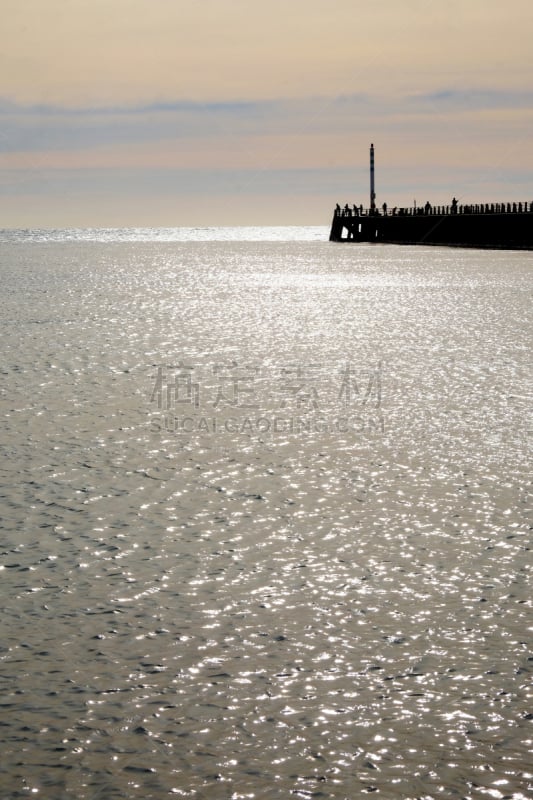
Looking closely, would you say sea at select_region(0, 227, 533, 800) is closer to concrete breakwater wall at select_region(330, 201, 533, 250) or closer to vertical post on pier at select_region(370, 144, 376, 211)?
concrete breakwater wall at select_region(330, 201, 533, 250)

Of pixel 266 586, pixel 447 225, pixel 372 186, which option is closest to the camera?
pixel 266 586

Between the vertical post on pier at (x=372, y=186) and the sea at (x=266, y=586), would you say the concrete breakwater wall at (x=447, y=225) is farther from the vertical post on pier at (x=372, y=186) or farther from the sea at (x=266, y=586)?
the sea at (x=266, y=586)

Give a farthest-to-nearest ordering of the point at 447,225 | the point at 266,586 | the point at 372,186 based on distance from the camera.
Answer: the point at 372,186 → the point at 447,225 → the point at 266,586

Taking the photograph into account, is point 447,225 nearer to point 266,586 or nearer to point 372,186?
point 372,186

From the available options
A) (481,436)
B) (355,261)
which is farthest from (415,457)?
(355,261)

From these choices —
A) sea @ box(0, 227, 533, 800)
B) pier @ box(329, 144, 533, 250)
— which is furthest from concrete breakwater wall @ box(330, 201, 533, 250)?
sea @ box(0, 227, 533, 800)

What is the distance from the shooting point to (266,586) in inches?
334

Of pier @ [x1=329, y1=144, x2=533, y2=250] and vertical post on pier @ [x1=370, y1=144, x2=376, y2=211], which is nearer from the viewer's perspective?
pier @ [x1=329, y1=144, x2=533, y2=250]

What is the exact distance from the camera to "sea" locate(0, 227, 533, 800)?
566 cm

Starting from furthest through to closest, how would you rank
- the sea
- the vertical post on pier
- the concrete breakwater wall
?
1. the vertical post on pier
2. the concrete breakwater wall
3. the sea

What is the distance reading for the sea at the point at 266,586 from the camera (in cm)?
566

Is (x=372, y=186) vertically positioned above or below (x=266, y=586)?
above

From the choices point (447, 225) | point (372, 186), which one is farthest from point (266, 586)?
point (372, 186)

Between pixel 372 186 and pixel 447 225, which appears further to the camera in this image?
pixel 372 186
